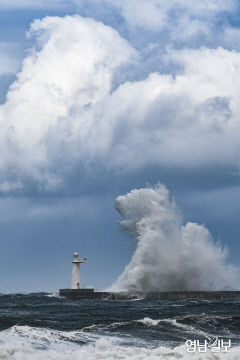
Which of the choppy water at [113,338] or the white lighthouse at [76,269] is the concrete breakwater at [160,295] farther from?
the choppy water at [113,338]

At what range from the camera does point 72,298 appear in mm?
86062

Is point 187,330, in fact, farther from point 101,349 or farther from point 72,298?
point 72,298

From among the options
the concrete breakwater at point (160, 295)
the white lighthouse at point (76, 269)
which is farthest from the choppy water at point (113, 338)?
the white lighthouse at point (76, 269)

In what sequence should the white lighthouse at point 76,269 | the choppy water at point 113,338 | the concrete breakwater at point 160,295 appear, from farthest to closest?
the white lighthouse at point 76,269 → the concrete breakwater at point 160,295 → the choppy water at point 113,338

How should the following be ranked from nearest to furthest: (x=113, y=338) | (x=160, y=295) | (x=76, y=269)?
1. (x=113, y=338)
2. (x=160, y=295)
3. (x=76, y=269)

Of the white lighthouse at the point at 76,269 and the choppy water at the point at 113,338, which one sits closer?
the choppy water at the point at 113,338

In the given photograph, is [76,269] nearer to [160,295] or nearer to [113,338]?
[160,295]

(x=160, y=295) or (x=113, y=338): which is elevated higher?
(x=160, y=295)

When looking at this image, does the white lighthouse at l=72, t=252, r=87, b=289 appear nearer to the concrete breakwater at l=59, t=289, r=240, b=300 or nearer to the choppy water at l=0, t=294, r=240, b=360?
the concrete breakwater at l=59, t=289, r=240, b=300

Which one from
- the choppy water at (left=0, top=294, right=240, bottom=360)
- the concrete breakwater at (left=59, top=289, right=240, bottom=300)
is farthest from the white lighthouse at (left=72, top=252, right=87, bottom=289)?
the choppy water at (left=0, top=294, right=240, bottom=360)

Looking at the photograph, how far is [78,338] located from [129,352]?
4.16 m

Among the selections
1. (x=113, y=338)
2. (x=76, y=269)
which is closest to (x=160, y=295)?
(x=76, y=269)

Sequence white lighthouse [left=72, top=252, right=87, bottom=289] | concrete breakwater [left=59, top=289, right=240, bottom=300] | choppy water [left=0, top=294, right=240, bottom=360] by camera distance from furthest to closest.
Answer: white lighthouse [left=72, top=252, right=87, bottom=289], concrete breakwater [left=59, top=289, right=240, bottom=300], choppy water [left=0, top=294, right=240, bottom=360]

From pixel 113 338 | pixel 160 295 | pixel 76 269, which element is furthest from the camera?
pixel 76 269
